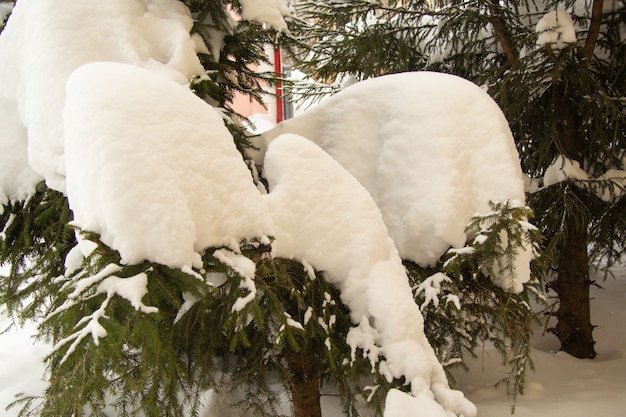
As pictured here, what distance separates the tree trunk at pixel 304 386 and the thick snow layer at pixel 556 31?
3598 mm

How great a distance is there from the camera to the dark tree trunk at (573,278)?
16.0ft

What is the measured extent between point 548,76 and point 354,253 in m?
3.30

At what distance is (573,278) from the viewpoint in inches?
198

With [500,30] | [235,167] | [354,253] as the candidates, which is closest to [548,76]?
[500,30]

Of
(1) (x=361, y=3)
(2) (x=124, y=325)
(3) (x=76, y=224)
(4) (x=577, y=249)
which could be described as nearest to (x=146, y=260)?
(2) (x=124, y=325)

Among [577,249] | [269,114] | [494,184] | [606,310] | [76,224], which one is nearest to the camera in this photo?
[76,224]

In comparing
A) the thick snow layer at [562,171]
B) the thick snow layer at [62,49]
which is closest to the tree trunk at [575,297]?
the thick snow layer at [562,171]

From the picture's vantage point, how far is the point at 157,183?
172 centimetres

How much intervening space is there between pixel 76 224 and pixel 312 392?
1.98 metres

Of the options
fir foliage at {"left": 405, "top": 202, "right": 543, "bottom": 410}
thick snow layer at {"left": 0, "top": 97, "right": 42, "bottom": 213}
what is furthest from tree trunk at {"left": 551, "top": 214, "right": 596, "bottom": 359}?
thick snow layer at {"left": 0, "top": 97, "right": 42, "bottom": 213}

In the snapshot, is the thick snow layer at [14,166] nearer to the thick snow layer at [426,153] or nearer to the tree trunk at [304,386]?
the tree trunk at [304,386]

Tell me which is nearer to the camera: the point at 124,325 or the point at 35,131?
the point at 124,325

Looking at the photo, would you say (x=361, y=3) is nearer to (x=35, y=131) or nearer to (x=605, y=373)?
(x=35, y=131)

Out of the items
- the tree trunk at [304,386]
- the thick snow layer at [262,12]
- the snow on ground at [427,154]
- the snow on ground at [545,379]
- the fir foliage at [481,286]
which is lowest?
the snow on ground at [545,379]
